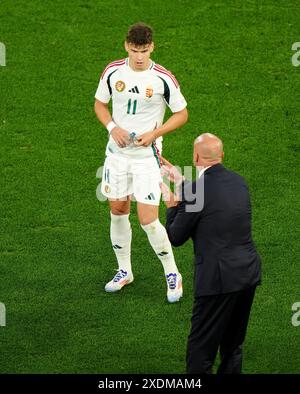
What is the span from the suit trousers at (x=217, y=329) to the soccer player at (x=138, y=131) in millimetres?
1633

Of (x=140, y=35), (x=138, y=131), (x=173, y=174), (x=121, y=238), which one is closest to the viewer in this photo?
(x=173, y=174)

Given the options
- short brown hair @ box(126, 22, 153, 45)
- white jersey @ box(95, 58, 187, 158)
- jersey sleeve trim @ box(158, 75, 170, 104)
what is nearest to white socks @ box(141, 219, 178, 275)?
white jersey @ box(95, 58, 187, 158)

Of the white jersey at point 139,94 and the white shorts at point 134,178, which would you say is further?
the white shorts at point 134,178

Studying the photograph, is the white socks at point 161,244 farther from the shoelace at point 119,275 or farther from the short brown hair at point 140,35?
the short brown hair at point 140,35

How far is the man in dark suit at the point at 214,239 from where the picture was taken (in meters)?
8.18

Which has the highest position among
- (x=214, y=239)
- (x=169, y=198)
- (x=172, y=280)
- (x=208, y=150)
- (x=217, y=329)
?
(x=208, y=150)

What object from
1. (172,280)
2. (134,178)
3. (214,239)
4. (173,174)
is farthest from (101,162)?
(214,239)

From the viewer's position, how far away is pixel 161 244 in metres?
10.1

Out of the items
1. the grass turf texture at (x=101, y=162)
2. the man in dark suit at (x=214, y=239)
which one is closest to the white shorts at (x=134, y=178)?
the grass turf texture at (x=101, y=162)

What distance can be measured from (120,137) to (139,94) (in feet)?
1.32

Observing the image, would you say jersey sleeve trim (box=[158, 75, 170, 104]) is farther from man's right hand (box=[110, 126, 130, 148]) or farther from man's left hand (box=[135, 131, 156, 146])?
man's right hand (box=[110, 126, 130, 148])

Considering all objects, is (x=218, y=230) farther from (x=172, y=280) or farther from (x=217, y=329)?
(x=172, y=280)

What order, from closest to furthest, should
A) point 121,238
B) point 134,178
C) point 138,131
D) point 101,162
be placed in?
point 138,131 → point 134,178 → point 121,238 → point 101,162

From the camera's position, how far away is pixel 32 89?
44.0 feet
